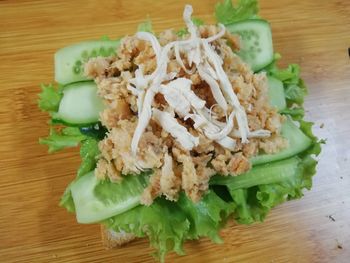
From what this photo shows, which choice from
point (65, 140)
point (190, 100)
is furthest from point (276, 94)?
point (65, 140)

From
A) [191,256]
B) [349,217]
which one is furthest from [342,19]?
[191,256]

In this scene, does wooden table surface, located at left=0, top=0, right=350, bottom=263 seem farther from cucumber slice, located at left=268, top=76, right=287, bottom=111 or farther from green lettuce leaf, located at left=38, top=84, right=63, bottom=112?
cucumber slice, located at left=268, top=76, right=287, bottom=111

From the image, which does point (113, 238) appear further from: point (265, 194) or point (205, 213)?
point (265, 194)

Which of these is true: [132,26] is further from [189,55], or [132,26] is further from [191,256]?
[191,256]

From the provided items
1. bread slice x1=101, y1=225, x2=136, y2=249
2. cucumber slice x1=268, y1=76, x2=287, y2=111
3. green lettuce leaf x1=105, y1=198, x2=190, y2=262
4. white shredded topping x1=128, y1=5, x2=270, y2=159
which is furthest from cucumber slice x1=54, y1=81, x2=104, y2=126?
cucumber slice x1=268, y1=76, x2=287, y2=111

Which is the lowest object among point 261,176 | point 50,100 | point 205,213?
point 205,213

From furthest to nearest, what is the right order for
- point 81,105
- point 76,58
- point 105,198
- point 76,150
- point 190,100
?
point 76,150
point 76,58
point 81,105
point 105,198
point 190,100
